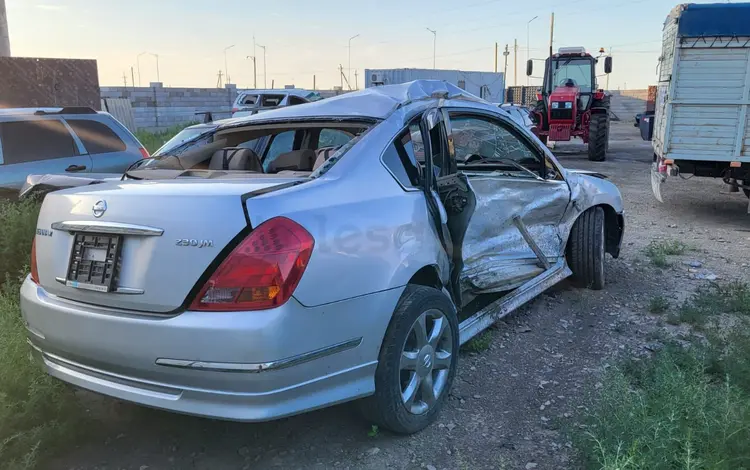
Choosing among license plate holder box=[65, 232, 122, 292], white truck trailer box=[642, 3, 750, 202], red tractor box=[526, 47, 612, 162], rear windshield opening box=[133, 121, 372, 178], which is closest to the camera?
license plate holder box=[65, 232, 122, 292]

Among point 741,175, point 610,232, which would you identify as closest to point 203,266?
point 610,232

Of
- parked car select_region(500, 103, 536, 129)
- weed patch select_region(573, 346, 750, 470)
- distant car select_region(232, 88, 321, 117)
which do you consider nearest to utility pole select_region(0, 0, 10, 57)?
distant car select_region(232, 88, 321, 117)

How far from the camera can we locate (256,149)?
172 inches

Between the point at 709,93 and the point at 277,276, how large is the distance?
27.8 feet

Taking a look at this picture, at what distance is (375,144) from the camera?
3.09 m

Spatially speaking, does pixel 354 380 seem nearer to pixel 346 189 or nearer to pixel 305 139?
pixel 346 189

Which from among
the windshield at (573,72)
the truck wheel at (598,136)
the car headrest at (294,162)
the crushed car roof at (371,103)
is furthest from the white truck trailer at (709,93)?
the windshield at (573,72)

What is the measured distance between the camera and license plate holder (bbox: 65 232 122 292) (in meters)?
2.54

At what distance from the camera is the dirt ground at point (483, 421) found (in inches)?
116

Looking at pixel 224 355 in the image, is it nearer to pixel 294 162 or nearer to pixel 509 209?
pixel 294 162

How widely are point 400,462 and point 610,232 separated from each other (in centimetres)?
363

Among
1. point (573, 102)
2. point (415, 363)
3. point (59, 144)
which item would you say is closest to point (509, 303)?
point (415, 363)

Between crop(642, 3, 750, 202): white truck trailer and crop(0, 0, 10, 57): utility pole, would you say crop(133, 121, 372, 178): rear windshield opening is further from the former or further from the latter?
crop(0, 0, 10, 57): utility pole

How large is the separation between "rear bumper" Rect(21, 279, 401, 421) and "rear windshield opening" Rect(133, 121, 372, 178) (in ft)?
3.39
